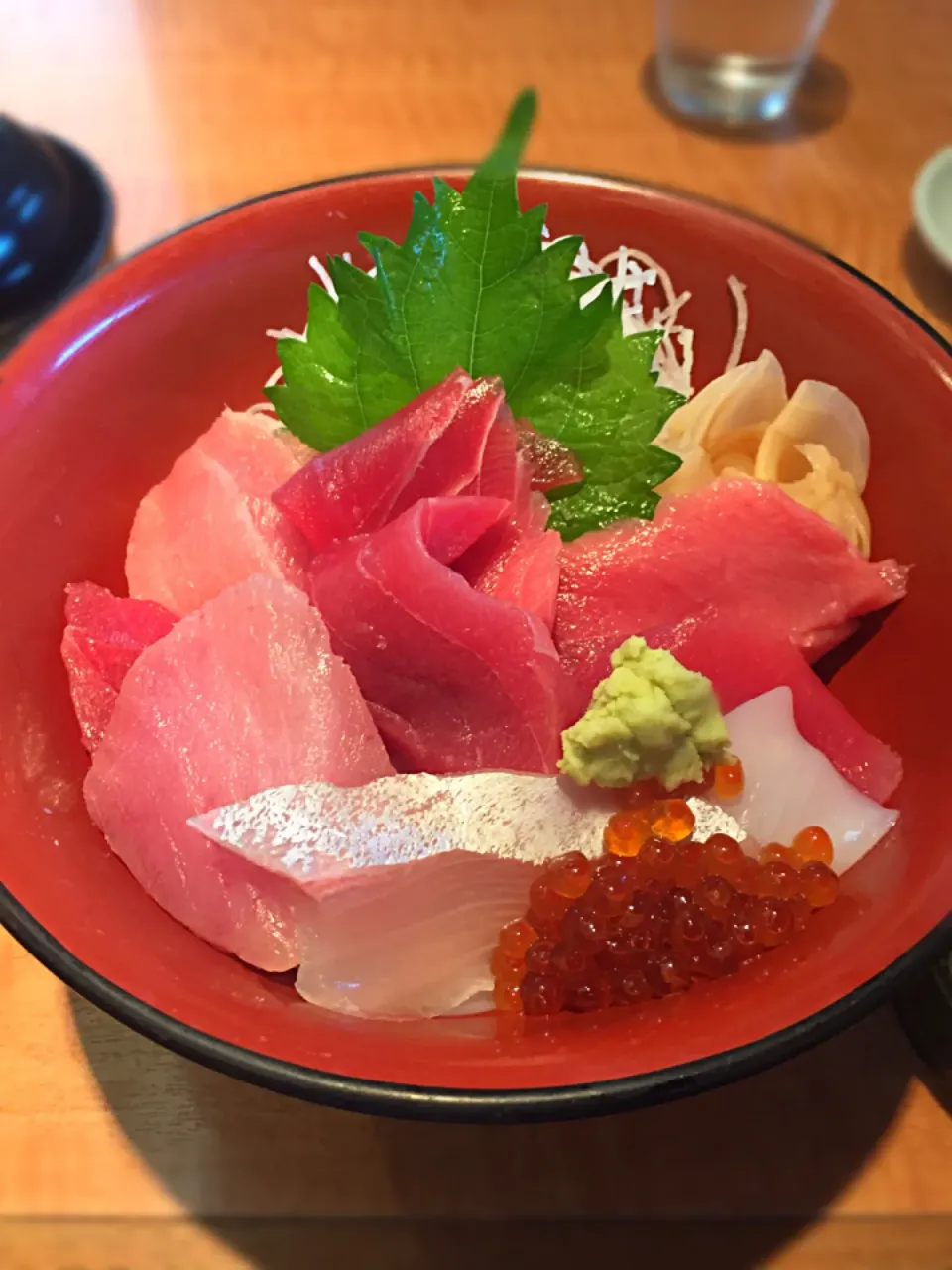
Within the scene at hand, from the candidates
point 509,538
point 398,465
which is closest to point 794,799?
point 509,538

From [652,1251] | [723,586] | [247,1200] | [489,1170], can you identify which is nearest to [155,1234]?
[247,1200]

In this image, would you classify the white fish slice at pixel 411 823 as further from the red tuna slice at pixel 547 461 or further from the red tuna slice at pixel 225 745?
the red tuna slice at pixel 547 461

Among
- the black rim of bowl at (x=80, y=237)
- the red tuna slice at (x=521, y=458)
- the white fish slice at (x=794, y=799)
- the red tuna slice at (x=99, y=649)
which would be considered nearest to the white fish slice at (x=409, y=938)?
the white fish slice at (x=794, y=799)

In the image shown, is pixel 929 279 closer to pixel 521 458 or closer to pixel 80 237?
pixel 521 458

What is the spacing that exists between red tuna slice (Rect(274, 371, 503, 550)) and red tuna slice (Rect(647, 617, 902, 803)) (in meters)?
0.28

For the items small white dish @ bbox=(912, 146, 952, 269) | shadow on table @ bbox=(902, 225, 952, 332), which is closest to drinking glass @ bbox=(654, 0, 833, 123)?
small white dish @ bbox=(912, 146, 952, 269)

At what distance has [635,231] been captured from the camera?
130 cm

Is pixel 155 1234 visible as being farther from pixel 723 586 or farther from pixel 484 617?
pixel 723 586

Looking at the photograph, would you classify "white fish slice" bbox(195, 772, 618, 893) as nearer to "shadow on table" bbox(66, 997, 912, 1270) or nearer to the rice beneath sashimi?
the rice beneath sashimi

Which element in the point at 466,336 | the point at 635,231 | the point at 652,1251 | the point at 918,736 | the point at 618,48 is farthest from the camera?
the point at 618,48

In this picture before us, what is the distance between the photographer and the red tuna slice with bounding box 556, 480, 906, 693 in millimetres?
1104

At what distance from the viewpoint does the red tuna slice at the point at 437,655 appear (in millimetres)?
999

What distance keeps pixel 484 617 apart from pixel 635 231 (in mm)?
615

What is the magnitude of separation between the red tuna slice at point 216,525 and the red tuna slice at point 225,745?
0.11m
